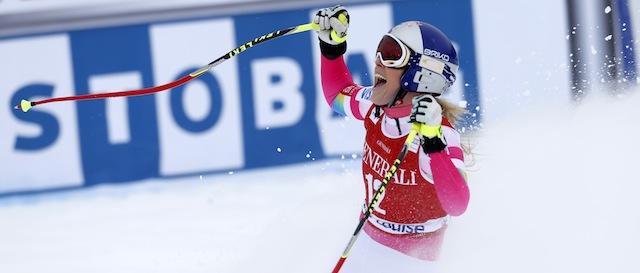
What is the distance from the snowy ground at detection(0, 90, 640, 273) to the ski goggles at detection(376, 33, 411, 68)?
133cm

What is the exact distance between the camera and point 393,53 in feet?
10.8

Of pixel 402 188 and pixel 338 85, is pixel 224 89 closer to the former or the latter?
pixel 338 85

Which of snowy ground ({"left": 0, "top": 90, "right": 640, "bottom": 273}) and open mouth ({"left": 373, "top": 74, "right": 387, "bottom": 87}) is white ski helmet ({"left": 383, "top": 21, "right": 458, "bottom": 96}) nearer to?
open mouth ({"left": 373, "top": 74, "right": 387, "bottom": 87})

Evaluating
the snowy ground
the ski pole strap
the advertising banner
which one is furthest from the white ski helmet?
the advertising banner

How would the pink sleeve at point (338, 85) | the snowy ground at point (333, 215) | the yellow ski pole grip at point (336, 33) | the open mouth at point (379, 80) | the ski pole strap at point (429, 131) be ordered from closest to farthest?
the ski pole strap at point (429, 131)
the open mouth at point (379, 80)
the yellow ski pole grip at point (336, 33)
the pink sleeve at point (338, 85)
the snowy ground at point (333, 215)

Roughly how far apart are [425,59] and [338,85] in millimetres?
726

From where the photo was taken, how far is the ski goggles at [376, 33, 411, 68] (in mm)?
3271

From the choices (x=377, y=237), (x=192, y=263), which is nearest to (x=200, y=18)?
(x=192, y=263)

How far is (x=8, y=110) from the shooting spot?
6301 mm

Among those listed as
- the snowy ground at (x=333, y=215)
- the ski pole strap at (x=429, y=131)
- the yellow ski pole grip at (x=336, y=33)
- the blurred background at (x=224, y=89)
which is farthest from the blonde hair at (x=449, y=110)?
the blurred background at (x=224, y=89)

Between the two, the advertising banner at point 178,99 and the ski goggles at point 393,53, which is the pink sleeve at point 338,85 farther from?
the advertising banner at point 178,99

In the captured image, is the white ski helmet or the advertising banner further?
the advertising banner

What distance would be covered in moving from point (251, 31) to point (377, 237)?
3161mm

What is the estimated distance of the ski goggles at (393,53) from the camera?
327 cm
